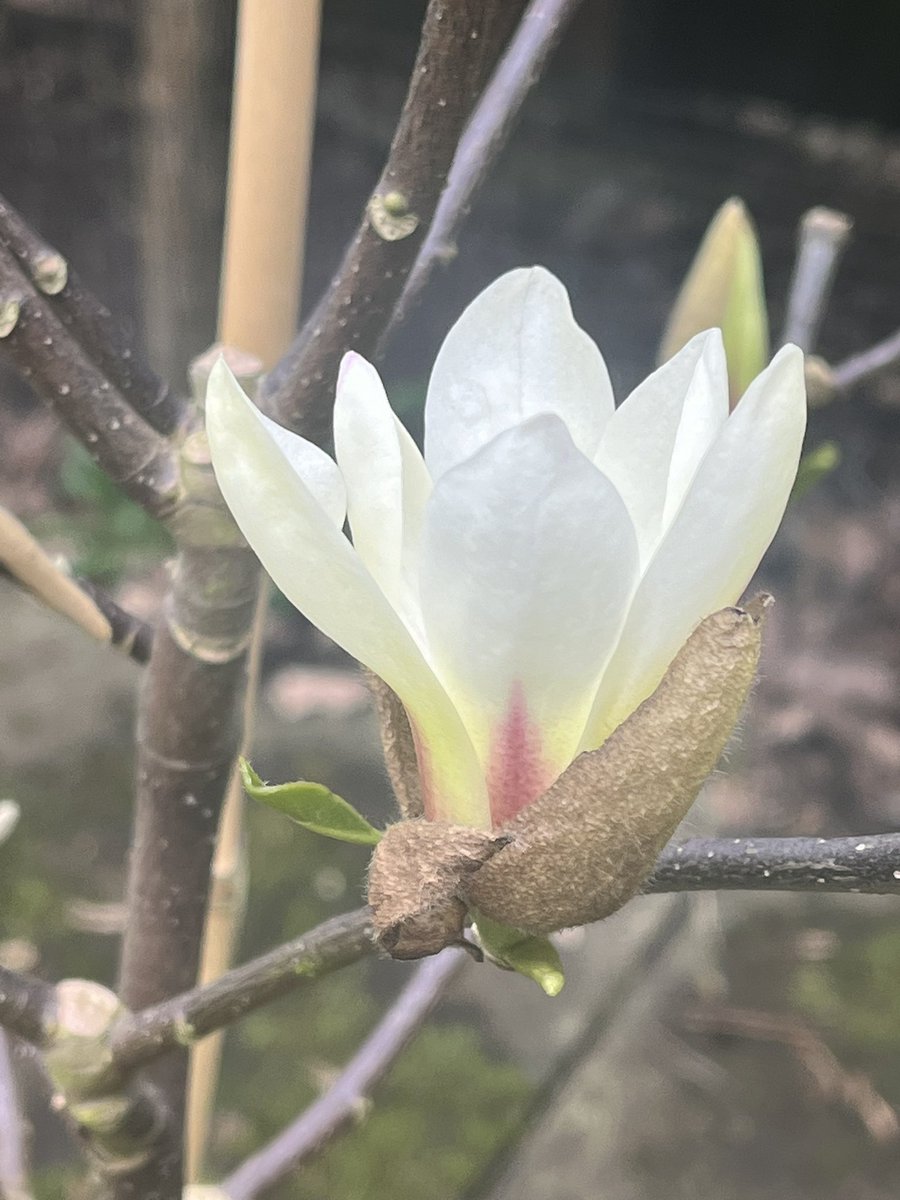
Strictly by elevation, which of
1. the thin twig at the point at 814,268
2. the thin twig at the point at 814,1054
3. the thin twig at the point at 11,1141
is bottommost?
the thin twig at the point at 814,1054

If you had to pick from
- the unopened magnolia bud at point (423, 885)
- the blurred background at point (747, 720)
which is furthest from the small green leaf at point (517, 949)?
the blurred background at point (747, 720)

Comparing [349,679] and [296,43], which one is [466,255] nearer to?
[349,679]

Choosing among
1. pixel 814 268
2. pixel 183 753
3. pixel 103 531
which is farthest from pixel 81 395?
pixel 103 531

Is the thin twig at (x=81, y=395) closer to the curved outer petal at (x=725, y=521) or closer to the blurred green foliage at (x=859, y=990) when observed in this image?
the curved outer petal at (x=725, y=521)

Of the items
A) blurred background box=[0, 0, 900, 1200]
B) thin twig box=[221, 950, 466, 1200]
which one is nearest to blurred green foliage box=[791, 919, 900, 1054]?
blurred background box=[0, 0, 900, 1200]

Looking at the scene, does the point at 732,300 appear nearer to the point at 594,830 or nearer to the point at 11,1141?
the point at 594,830

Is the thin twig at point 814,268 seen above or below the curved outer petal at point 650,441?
below
